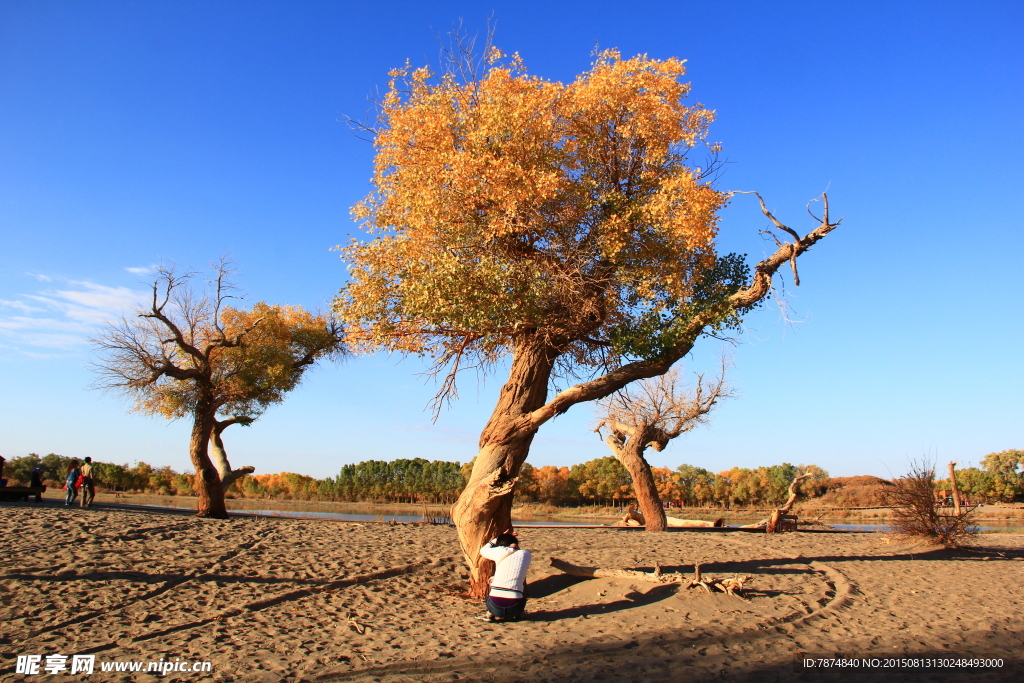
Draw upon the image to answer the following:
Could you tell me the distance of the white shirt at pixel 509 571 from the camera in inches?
329

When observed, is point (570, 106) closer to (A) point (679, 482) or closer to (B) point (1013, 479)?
(A) point (679, 482)

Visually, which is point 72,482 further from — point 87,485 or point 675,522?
point 675,522

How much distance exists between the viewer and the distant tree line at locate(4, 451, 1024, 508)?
5453cm

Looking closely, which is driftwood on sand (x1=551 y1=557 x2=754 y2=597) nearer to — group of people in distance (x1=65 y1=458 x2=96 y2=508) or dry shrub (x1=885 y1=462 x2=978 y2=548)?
dry shrub (x1=885 y1=462 x2=978 y2=548)

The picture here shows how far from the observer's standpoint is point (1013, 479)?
2224 inches

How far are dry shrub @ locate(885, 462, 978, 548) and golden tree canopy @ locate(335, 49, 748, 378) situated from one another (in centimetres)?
1046

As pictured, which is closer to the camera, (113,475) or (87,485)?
(87,485)

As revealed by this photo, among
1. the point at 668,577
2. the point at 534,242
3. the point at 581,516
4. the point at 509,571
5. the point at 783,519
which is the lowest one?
the point at 581,516

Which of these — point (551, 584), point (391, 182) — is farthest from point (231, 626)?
point (391, 182)

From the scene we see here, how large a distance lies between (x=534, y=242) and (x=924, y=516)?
14.5 metres

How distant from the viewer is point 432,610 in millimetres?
9281

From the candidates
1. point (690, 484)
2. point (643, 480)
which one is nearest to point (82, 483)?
point (643, 480)

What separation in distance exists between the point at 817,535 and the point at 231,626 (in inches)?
719

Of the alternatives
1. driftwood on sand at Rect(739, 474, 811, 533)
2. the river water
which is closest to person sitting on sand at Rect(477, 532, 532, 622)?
the river water
